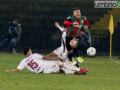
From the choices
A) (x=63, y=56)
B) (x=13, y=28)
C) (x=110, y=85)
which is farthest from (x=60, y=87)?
(x=13, y=28)

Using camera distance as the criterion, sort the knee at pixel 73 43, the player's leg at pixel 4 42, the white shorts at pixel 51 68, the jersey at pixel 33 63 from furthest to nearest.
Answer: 1. the player's leg at pixel 4 42
2. the knee at pixel 73 43
3. the white shorts at pixel 51 68
4. the jersey at pixel 33 63

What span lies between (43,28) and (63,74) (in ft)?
46.4

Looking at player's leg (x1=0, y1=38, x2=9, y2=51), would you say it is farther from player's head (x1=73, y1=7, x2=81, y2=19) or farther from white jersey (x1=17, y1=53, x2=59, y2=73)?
white jersey (x1=17, y1=53, x2=59, y2=73)

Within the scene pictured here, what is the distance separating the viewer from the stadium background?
24109 mm

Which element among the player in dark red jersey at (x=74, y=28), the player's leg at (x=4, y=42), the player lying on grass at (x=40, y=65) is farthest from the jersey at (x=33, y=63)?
the player's leg at (x=4, y=42)

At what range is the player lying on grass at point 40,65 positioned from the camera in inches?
398

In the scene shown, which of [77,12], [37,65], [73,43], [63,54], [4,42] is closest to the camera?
[37,65]

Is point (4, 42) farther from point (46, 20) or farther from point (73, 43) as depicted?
point (73, 43)

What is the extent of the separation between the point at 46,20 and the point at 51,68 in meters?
14.5

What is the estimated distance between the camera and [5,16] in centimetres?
2462

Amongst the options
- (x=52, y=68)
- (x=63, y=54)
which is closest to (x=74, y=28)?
(x=63, y=54)

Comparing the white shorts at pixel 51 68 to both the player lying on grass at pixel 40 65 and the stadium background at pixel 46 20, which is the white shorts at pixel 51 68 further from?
the stadium background at pixel 46 20

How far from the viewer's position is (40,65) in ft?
33.8

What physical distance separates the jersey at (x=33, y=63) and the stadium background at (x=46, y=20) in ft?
44.8
